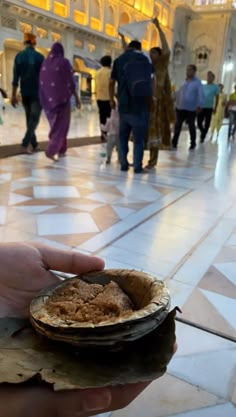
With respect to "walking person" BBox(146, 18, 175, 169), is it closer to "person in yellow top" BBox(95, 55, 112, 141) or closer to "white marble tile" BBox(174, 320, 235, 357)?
"person in yellow top" BBox(95, 55, 112, 141)

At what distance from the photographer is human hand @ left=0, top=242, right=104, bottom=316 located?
912 millimetres

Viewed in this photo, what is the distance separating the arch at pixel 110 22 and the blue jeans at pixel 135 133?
22459 mm

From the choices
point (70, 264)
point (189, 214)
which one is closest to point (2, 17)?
point (189, 214)

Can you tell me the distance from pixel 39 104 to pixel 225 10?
101 ft

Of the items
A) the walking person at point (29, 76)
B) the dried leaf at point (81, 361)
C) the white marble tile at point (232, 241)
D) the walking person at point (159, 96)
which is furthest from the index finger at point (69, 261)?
the walking person at point (29, 76)

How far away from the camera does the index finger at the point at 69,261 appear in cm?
97

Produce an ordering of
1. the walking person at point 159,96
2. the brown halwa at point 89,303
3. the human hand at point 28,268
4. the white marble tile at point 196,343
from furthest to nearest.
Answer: the walking person at point 159,96 < the white marble tile at point 196,343 < the human hand at point 28,268 < the brown halwa at point 89,303

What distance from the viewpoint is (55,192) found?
119 inches

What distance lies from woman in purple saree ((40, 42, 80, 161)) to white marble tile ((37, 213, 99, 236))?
7.20ft

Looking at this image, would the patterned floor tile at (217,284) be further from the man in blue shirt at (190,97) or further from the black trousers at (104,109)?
the black trousers at (104,109)

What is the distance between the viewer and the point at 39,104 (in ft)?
15.8

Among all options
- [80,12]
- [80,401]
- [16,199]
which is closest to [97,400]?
[80,401]

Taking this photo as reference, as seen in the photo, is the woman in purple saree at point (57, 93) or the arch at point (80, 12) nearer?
the woman in purple saree at point (57, 93)

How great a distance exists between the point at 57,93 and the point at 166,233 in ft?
9.65
